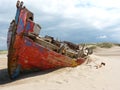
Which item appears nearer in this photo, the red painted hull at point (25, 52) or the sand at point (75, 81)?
the sand at point (75, 81)

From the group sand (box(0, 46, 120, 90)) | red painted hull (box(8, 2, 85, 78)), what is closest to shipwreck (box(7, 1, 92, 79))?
red painted hull (box(8, 2, 85, 78))

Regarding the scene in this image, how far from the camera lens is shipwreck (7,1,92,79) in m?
9.73

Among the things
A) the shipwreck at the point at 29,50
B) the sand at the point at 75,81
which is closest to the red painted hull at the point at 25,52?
the shipwreck at the point at 29,50

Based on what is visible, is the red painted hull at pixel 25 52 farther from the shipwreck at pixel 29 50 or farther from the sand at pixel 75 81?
the sand at pixel 75 81

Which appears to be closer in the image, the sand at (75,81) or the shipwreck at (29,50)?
the sand at (75,81)

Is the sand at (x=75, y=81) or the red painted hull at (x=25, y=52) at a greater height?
the red painted hull at (x=25, y=52)

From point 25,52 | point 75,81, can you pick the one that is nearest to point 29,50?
point 25,52

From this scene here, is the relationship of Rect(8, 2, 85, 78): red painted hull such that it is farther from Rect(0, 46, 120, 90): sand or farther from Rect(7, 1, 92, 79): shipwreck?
Rect(0, 46, 120, 90): sand

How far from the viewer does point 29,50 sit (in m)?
9.81

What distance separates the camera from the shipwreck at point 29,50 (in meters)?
9.73

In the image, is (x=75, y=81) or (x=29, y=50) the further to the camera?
(x=29, y=50)

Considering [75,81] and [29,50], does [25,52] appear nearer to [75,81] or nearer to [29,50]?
[29,50]

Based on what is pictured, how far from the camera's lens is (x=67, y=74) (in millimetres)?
9070

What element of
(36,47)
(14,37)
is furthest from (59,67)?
(14,37)
